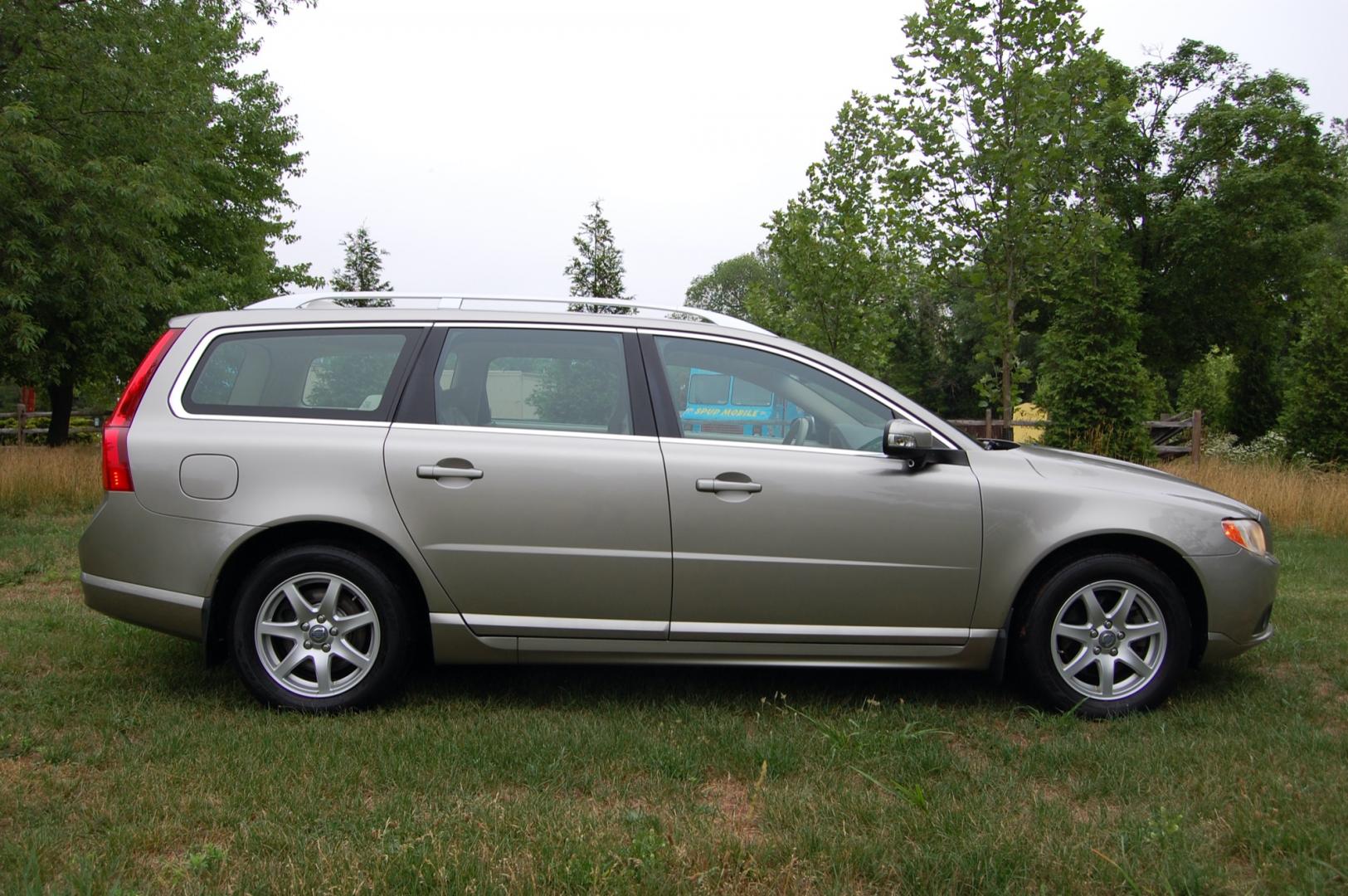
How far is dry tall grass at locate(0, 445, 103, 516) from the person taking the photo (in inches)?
428

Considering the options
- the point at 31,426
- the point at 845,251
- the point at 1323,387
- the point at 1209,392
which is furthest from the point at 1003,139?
the point at 1209,392

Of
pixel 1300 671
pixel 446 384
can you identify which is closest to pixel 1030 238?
pixel 1300 671

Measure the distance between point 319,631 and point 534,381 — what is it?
1.39 metres

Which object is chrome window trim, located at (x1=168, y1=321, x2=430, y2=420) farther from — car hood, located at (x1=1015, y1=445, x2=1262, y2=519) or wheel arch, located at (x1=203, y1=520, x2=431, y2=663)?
car hood, located at (x1=1015, y1=445, x2=1262, y2=519)

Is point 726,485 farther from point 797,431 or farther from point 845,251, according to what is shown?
point 845,251

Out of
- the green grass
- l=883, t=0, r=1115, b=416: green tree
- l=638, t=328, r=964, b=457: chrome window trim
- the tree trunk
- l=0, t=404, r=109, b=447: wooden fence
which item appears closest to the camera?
the green grass

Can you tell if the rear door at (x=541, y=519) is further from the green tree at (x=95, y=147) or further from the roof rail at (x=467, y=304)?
the green tree at (x=95, y=147)

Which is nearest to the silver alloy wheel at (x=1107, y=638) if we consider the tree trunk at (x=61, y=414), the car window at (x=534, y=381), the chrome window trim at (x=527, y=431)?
the chrome window trim at (x=527, y=431)

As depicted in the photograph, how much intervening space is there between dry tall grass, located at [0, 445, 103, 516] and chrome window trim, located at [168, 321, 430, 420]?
26.0ft

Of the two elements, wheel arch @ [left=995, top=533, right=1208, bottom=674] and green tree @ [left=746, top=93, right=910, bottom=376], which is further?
green tree @ [left=746, top=93, right=910, bottom=376]

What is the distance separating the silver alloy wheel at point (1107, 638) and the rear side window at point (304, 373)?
3084 millimetres

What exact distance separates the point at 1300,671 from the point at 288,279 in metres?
23.2

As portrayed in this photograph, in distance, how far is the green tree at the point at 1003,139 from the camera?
346 inches

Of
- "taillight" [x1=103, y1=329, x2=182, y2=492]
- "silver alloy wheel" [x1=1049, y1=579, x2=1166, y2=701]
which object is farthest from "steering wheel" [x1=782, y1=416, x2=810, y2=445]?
"taillight" [x1=103, y1=329, x2=182, y2=492]
